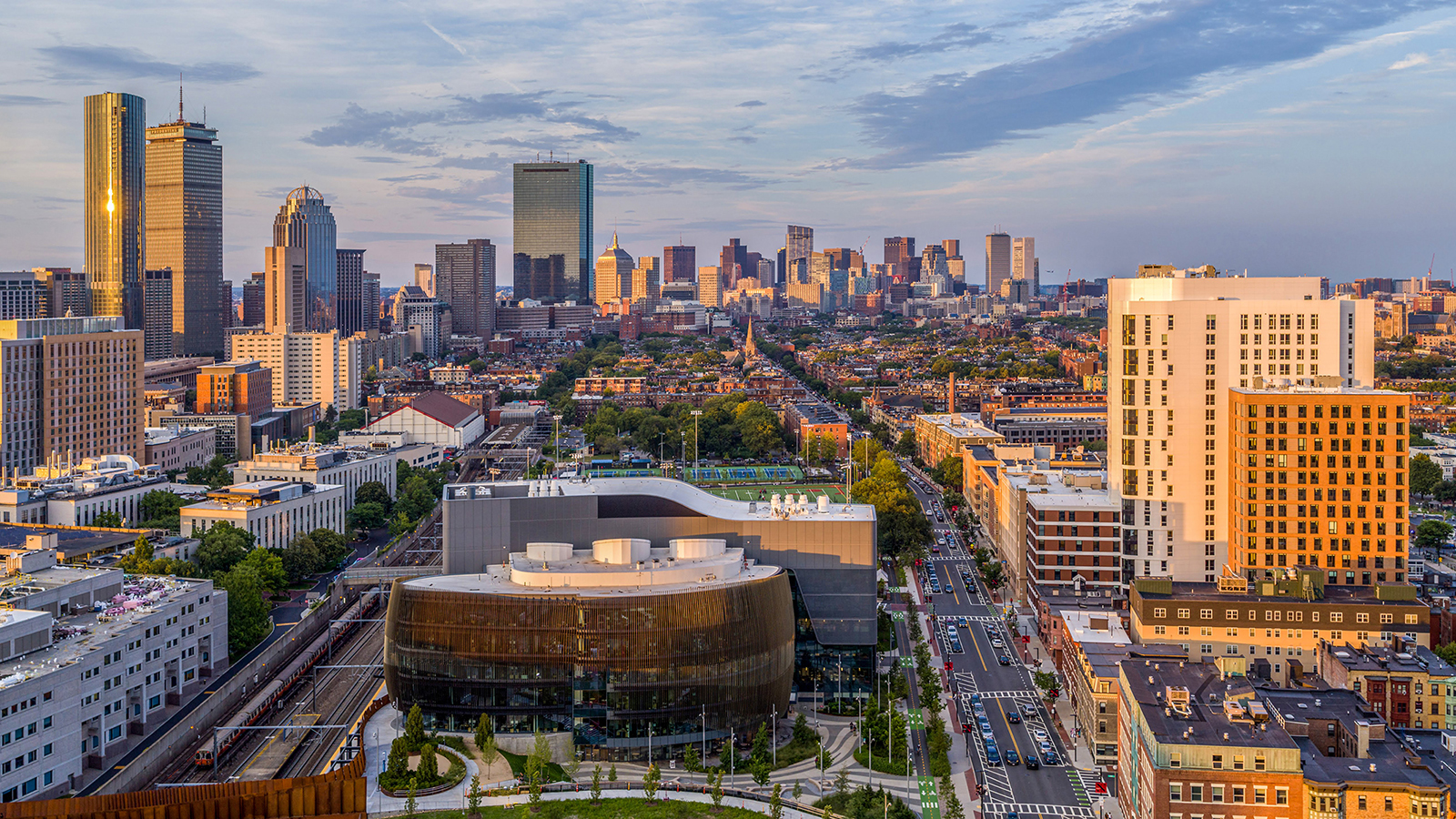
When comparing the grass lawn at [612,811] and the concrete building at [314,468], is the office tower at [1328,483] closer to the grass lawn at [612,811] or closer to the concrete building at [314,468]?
the grass lawn at [612,811]

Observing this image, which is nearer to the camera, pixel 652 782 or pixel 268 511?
pixel 652 782

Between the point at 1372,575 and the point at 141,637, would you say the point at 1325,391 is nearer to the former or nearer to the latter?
the point at 1372,575

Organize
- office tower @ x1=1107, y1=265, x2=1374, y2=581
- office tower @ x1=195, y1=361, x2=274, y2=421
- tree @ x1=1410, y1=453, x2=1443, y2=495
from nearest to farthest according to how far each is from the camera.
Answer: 1. office tower @ x1=1107, y1=265, x2=1374, y2=581
2. tree @ x1=1410, y1=453, x2=1443, y2=495
3. office tower @ x1=195, y1=361, x2=274, y2=421

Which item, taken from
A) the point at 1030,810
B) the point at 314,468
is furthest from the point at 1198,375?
the point at 314,468

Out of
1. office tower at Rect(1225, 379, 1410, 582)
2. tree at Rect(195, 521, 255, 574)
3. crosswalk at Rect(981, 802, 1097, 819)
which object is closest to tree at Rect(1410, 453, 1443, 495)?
office tower at Rect(1225, 379, 1410, 582)

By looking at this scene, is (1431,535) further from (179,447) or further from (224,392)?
(224,392)

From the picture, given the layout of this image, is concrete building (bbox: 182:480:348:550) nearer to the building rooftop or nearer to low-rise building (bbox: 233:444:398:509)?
low-rise building (bbox: 233:444:398:509)
